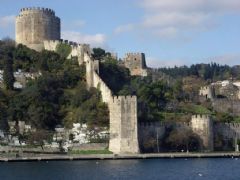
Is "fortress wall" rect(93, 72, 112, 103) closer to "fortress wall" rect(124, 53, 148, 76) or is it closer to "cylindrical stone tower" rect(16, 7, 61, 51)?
"cylindrical stone tower" rect(16, 7, 61, 51)

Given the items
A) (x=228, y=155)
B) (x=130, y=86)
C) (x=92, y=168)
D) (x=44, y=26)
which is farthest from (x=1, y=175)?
(x=44, y=26)

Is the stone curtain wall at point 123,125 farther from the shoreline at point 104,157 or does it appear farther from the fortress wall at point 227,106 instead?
the fortress wall at point 227,106

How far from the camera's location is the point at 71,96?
196ft

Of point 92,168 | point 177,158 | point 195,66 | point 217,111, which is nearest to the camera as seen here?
point 92,168

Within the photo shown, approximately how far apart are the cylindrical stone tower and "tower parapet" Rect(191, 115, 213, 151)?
19.0m

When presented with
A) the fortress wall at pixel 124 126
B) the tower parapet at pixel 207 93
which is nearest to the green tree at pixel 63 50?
the fortress wall at pixel 124 126

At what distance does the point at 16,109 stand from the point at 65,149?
550 centimetres

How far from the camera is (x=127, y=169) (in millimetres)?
44375

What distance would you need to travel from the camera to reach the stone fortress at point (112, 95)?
2083 inches

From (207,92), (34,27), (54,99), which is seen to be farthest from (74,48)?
(207,92)

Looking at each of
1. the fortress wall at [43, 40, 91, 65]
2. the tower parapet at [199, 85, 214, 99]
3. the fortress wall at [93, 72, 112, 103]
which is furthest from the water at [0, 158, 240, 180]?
the tower parapet at [199, 85, 214, 99]

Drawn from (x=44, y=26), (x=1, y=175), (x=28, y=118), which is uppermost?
(x=44, y=26)

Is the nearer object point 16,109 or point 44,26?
point 16,109

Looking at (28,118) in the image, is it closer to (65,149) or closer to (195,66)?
(65,149)
